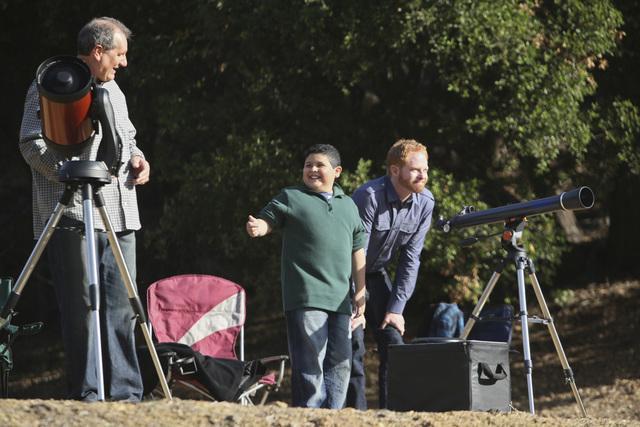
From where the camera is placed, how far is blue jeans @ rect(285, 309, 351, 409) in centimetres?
498

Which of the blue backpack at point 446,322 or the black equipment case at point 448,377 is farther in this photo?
the blue backpack at point 446,322

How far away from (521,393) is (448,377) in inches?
263

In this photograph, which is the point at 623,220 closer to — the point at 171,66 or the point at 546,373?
the point at 546,373

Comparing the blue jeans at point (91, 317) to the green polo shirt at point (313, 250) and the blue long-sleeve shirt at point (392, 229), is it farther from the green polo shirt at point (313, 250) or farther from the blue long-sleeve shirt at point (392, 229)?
the blue long-sleeve shirt at point (392, 229)

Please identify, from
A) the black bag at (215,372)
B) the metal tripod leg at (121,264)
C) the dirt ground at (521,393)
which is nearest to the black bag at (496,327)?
the dirt ground at (521,393)

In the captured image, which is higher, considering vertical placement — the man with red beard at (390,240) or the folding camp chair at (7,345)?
the man with red beard at (390,240)

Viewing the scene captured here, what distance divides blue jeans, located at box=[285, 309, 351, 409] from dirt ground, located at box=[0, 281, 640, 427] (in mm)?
620

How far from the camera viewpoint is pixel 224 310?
7.11 m

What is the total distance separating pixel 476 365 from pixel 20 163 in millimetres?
9610

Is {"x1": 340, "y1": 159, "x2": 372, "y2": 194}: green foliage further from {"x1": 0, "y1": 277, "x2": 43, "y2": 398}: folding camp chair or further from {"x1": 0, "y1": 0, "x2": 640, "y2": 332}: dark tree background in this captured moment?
{"x1": 0, "y1": 277, "x2": 43, "y2": 398}: folding camp chair

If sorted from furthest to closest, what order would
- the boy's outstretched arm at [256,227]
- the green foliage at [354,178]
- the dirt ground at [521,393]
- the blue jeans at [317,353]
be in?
1. the green foliage at [354,178]
2. the blue jeans at [317,353]
3. the boy's outstretched arm at [256,227]
4. the dirt ground at [521,393]

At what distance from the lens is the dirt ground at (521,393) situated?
12.1ft

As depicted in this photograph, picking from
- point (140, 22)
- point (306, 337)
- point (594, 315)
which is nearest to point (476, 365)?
point (306, 337)

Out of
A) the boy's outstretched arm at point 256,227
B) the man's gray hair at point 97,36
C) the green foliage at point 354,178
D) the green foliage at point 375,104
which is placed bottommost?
the boy's outstretched arm at point 256,227
